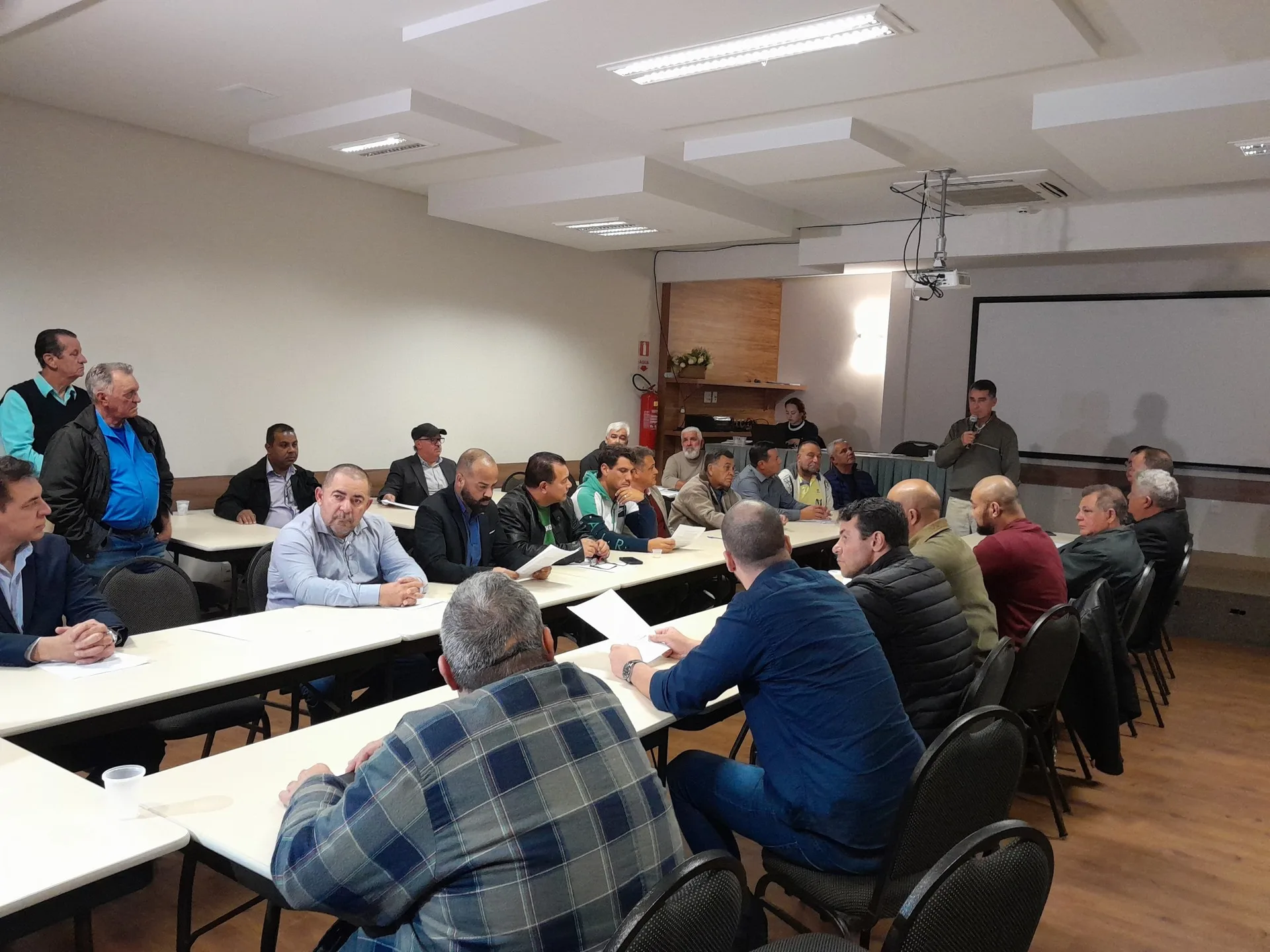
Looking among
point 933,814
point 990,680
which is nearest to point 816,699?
point 933,814

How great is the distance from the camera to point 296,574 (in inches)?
130

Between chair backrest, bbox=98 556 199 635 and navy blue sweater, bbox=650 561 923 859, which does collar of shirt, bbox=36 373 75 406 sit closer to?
chair backrest, bbox=98 556 199 635

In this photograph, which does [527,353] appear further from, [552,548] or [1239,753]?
[1239,753]

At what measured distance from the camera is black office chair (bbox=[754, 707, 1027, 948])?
201 centimetres

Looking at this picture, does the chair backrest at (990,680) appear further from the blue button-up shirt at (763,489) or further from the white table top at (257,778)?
the blue button-up shirt at (763,489)

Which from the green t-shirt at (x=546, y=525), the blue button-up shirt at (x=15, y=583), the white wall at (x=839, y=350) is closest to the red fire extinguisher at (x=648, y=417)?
the white wall at (x=839, y=350)

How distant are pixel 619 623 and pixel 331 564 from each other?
3.69 ft

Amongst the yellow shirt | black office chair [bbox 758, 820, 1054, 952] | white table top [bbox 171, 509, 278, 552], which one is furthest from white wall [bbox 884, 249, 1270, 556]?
black office chair [bbox 758, 820, 1054, 952]

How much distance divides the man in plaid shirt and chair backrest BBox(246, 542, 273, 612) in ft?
7.28

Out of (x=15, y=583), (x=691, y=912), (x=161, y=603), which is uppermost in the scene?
(x=15, y=583)

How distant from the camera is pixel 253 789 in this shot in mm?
1894

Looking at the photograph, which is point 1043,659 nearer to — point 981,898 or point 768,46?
point 981,898

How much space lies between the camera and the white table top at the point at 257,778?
5.56 ft

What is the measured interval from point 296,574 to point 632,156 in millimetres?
3912
